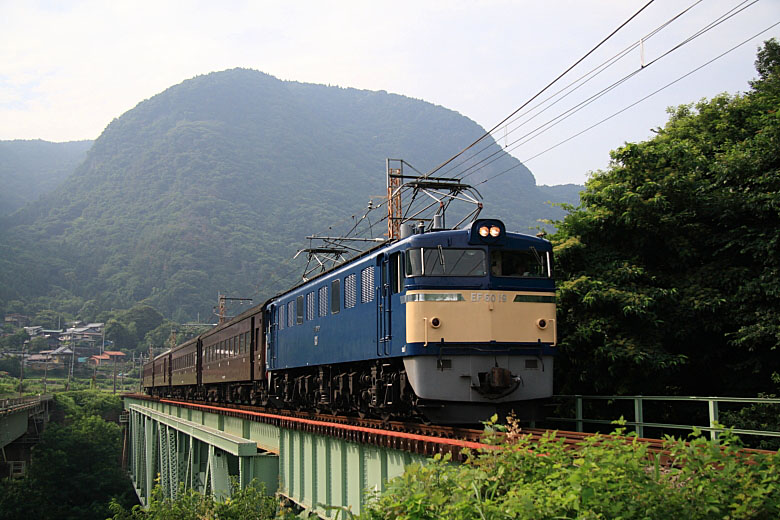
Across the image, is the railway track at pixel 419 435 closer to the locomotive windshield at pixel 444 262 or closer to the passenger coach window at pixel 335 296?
the passenger coach window at pixel 335 296

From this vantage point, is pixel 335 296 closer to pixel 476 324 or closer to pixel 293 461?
pixel 293 461

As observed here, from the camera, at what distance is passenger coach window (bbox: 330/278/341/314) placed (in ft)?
63.6

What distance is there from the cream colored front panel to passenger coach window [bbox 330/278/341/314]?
494cm

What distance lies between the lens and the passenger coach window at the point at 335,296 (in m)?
19.4

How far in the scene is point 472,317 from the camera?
47.6ft

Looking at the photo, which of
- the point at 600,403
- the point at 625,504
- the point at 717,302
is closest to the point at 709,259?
the point at 717,302

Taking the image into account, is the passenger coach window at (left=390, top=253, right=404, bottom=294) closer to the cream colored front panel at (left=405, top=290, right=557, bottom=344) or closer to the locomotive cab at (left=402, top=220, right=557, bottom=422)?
the locomotive cab at (left=402, top=220, right=557, bottom=422)

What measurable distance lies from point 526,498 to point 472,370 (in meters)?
A: 8.03

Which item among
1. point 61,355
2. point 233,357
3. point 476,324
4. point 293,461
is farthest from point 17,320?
point 476,324

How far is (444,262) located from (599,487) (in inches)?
344

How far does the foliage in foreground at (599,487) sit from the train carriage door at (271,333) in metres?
19.1

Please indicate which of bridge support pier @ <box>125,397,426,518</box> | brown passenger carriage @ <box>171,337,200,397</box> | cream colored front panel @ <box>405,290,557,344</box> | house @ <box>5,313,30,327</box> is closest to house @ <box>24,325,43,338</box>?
house @ <box>5,313,30,327</box>

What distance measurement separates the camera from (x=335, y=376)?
65.9 ft

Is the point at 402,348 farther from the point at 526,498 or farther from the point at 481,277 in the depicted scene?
the point at 526,498
